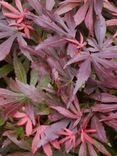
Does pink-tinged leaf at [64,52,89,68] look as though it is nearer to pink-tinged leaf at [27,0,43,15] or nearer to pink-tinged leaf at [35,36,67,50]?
pink-tinged leaf at [35,36,67,50]

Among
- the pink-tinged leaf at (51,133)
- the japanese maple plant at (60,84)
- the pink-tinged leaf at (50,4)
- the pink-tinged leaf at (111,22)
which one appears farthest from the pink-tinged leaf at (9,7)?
the pink-tinged leaf at (51,133)

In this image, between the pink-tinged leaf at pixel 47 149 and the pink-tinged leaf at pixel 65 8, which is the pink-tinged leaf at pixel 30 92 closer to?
the pink-tinged leaf at pixel 47 149

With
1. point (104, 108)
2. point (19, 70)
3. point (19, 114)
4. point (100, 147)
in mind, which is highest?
point (19, 70)

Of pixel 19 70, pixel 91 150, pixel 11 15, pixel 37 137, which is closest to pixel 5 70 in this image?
pixel 19 70

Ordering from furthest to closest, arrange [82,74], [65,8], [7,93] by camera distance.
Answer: [65,8] → [7,93] → [82,74]

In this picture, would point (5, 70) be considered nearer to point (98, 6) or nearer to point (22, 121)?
point (22, 121)
